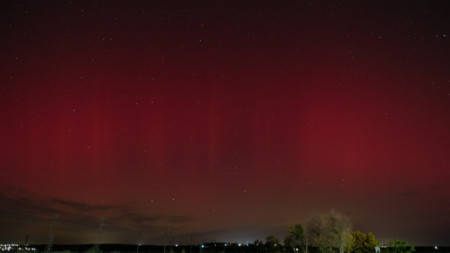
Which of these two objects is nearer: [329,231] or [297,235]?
[329,231]

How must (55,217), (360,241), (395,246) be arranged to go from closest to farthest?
(395,246) → (55,217) → (360,241)

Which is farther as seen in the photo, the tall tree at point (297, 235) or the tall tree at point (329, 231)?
the tall tree at point (297, 235)

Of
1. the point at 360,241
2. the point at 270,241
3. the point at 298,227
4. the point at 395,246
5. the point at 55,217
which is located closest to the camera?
the point at 395,246

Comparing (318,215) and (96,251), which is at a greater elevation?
(318,215)

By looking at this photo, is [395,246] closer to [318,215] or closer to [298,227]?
[318,215]

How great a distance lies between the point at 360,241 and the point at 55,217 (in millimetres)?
41871

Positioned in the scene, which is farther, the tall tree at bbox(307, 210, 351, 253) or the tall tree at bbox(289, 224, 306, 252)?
the tall tree at bbox(289, 224, 306, 252)

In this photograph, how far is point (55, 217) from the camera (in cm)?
3222

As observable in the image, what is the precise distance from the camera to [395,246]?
76.0 feet

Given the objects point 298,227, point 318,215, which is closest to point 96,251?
point 318,215

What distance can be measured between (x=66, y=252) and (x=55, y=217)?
924 centimetres

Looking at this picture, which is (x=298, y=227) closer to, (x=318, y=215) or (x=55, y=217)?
(x=318, y=215)

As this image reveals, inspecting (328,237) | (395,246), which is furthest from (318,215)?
(395,246)

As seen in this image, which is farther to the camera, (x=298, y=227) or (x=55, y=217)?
(x=298, y=227)
